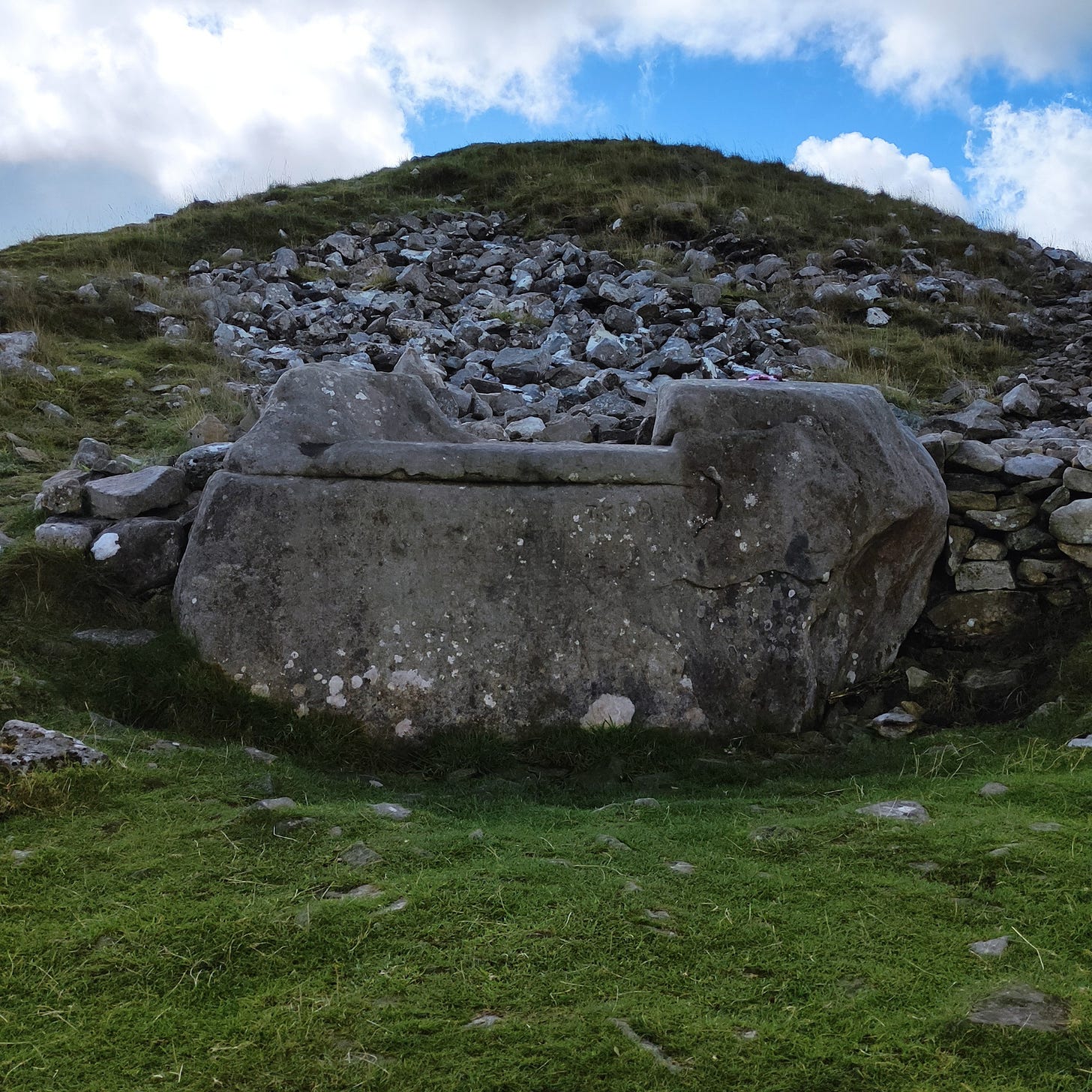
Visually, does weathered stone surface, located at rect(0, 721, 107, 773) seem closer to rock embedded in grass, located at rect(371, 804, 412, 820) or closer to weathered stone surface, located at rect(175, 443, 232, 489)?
rock embedded in grass, located at rect(371, 804, 412, 820)

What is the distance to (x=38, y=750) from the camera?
12.3 feet

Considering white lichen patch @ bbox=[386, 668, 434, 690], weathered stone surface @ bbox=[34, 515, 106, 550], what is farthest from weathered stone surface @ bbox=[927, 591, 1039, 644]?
weathered stone surface @ bbox=[34, 515, 106, 550]

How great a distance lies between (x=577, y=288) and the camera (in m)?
14.0

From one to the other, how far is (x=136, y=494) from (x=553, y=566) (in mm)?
2591

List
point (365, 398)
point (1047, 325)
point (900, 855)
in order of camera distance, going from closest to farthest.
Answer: point (900, 855) < point (365, 398) < point (1047, 325)

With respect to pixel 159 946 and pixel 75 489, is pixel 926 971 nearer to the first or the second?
pixel 159 946

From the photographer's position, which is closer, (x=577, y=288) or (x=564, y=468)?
(x=564, y=468)

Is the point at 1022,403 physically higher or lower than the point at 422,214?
lower

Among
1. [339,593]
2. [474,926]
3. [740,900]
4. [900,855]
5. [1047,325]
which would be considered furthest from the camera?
[1047,325]

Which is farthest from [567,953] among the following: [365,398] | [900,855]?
[365,398]

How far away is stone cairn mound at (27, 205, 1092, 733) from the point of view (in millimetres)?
5957

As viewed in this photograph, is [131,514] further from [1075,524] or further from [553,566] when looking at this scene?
[1075,524]

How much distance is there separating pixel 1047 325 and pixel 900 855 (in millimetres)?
12493

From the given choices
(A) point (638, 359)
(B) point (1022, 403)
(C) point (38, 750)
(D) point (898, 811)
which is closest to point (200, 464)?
(C) point (38, 750)
